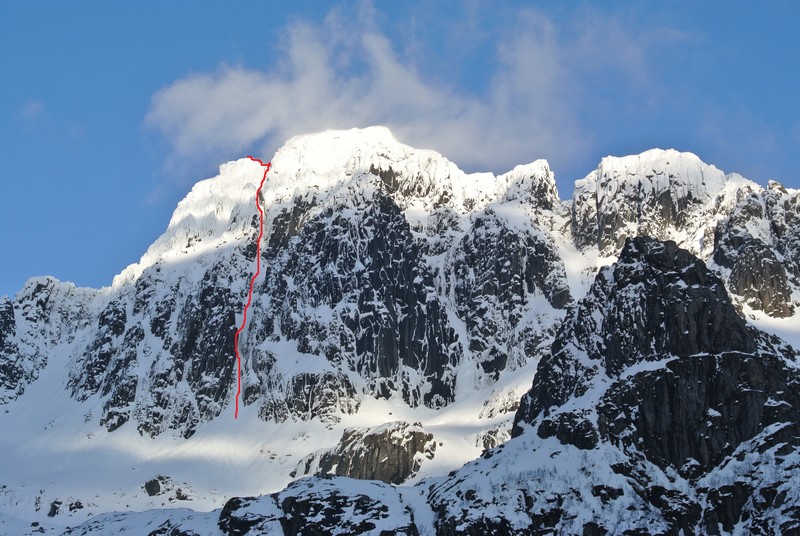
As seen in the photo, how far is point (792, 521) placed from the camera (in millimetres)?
194500
